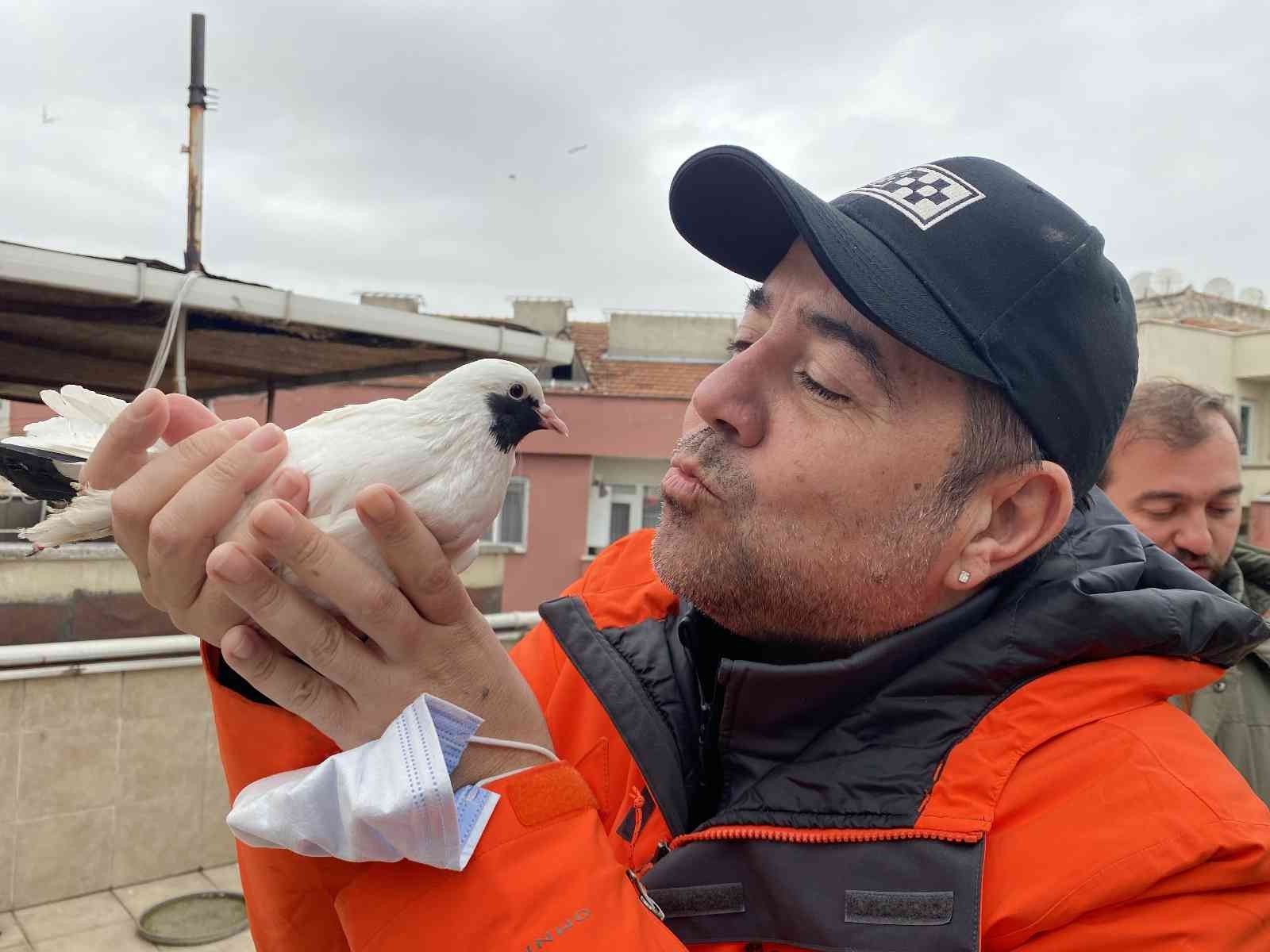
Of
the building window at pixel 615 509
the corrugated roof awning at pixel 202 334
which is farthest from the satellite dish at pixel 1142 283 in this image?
the corrugated roof awning at pixel 202 334

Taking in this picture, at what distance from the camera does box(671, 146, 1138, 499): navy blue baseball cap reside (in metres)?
1.38

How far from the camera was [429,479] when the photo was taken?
1689 millimetres

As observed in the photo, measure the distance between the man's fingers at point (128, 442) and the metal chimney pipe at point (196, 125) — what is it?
162 inches

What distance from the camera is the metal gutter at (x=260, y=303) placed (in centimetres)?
391

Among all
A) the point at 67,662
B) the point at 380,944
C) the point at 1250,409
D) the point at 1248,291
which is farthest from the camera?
the point at 1248,291

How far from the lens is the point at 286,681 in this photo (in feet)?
4.50

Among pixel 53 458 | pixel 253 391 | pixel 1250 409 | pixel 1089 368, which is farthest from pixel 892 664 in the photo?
pixel 1250 409

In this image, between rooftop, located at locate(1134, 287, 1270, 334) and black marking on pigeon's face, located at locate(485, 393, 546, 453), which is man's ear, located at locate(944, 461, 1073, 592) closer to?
black marking on pigeon's face, located at locate(485, 393, 546, 453)

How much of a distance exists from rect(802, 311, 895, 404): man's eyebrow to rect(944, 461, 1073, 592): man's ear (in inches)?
9.6

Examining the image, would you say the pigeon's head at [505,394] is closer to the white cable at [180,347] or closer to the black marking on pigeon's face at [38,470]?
the black marking on pigeon's face at [38,470]

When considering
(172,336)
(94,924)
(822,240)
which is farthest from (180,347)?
(822,240)

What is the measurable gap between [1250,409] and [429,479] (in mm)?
26365

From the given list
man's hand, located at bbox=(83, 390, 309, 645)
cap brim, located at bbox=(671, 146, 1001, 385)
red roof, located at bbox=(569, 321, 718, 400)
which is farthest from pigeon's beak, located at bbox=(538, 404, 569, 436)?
red roof, located at bbox=(569, 321, 718, 400)

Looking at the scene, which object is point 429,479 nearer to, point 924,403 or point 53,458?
point 53,458
